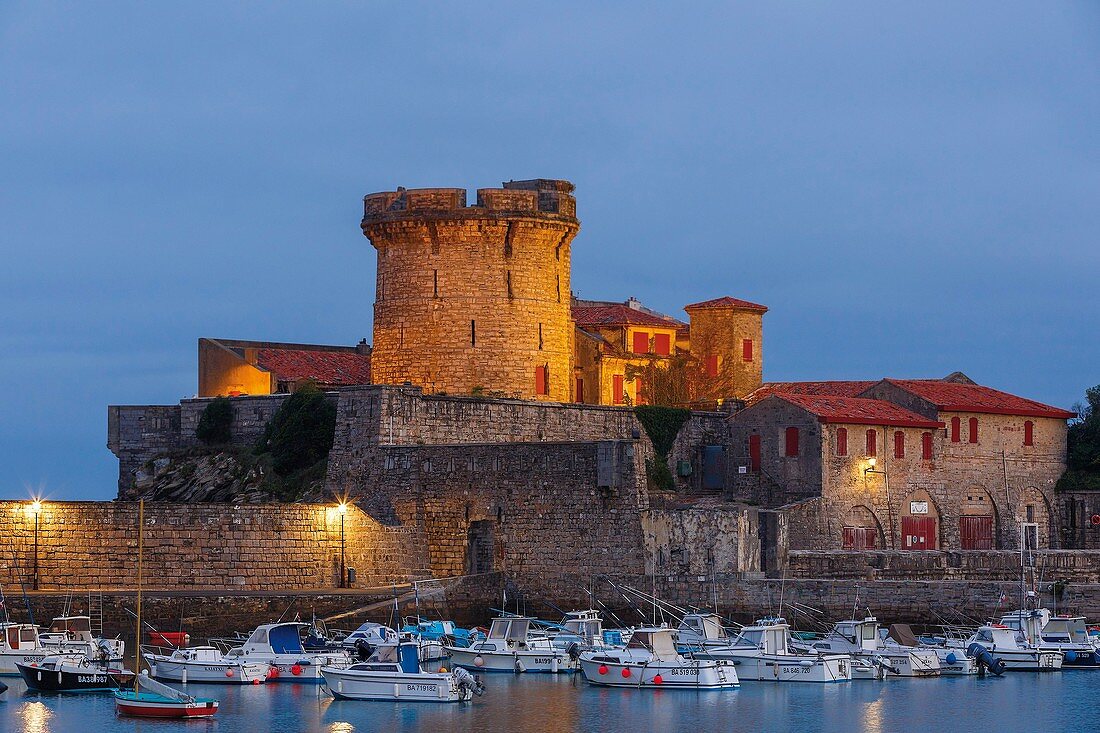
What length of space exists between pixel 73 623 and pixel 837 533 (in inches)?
830

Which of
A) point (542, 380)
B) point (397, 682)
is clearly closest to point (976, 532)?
point (542, 380)

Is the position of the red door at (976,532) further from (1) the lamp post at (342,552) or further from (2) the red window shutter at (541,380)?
(1) the lamp post at (342,552)

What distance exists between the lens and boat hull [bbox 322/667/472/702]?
142 ft

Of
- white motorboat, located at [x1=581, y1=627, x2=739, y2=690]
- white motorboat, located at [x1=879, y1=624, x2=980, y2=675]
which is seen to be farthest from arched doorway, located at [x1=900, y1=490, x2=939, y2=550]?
white motorboat, located at [x1=581, y1=627, x2=739, y2=690]

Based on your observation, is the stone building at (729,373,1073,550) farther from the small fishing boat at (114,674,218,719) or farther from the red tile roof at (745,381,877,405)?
the small fishing boat at (114,674,218,719)

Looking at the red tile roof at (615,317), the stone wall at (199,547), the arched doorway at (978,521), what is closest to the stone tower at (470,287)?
the red tile roof at (615,317)

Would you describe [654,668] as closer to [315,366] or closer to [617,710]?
[617,710]

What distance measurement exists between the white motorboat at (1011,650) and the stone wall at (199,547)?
40.3ft

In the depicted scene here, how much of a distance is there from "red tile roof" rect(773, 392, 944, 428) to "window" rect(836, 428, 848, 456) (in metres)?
0.30

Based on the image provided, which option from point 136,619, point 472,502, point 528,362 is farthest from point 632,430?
point 136,619

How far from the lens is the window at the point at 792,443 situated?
5938 centimetres

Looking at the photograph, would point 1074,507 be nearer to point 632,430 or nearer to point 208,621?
point 632,430

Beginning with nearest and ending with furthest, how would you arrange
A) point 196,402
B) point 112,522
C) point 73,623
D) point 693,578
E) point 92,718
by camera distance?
1. point 92,718
2. point 73,623
3. point 112,522
4. point 693,578
5. point 196,402

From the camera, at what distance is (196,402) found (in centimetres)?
6269
